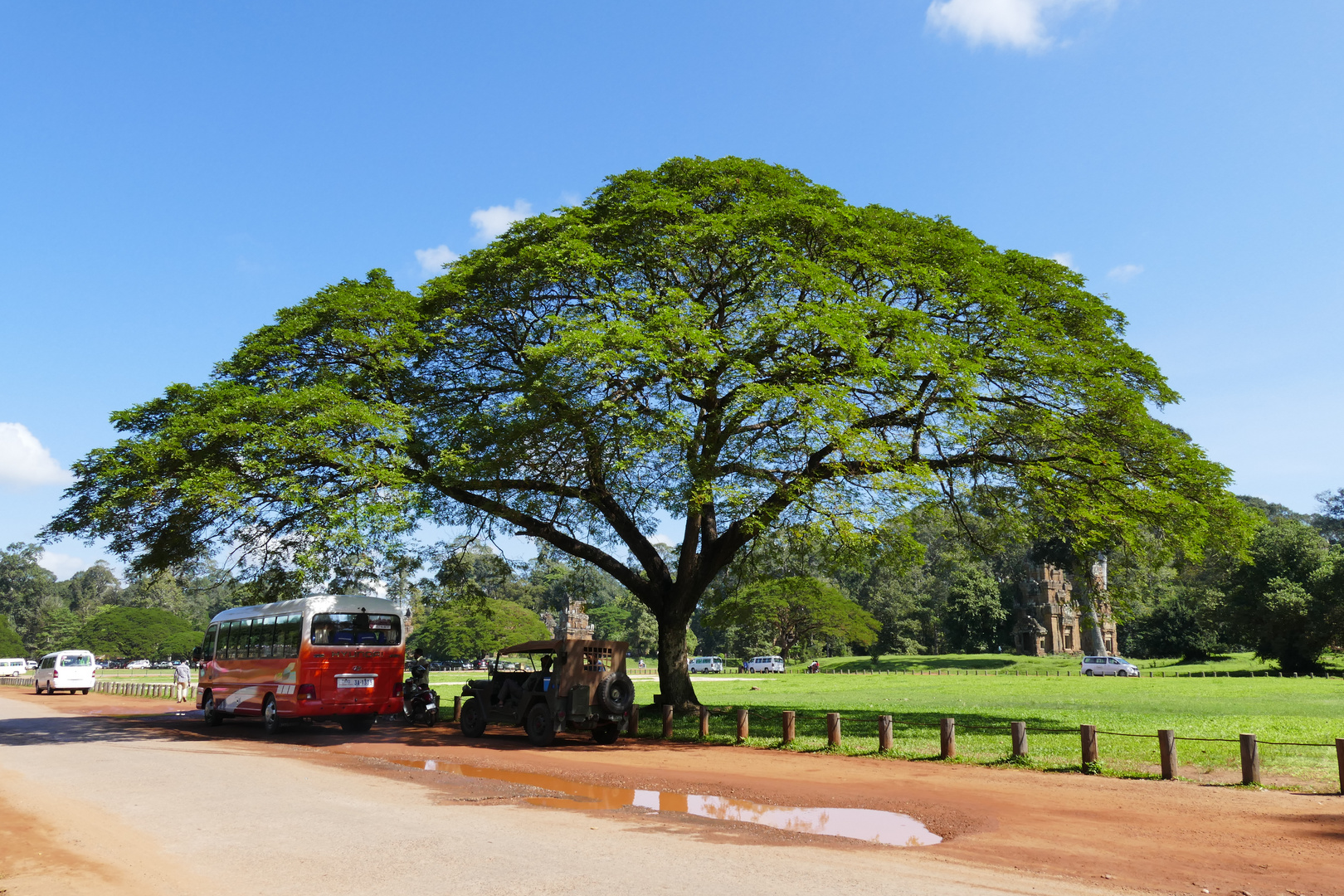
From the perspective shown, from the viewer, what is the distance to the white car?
4981 centimetres

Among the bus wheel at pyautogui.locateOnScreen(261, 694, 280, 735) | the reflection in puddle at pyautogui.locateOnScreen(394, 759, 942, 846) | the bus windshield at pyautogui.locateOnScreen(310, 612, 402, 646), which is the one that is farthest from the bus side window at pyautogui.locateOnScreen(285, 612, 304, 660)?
the reflection in puddle at pyautogui.locateOnScreen(394, 759, 942, 846)

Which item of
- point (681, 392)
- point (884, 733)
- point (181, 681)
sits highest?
point (681, 392)

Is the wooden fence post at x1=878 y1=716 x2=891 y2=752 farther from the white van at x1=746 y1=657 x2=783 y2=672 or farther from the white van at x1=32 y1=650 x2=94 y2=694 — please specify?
the white van at x1=746 y1=657 x2=783 y2=672

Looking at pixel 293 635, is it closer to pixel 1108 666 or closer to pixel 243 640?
pixel 243 640

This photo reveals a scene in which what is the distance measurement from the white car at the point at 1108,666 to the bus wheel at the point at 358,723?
44764 millimetres

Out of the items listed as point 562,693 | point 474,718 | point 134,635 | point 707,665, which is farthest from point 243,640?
point 134,635

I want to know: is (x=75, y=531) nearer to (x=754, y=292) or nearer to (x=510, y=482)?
(x=510, y=482)

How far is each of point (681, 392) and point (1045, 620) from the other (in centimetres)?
7068

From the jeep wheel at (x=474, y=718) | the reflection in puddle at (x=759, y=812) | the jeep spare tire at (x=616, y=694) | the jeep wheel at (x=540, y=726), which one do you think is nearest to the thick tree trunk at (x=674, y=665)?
the jeep spare tire at (x=616, y=694)

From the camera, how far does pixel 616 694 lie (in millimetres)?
17094

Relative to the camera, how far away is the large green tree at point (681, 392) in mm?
15734

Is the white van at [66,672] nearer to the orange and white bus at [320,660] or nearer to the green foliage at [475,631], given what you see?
the orange and white bus at [320,660]

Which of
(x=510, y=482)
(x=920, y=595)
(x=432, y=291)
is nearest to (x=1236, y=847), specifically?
(x=510, y=482)

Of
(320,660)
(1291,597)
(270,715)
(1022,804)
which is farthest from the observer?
(1291,597)
